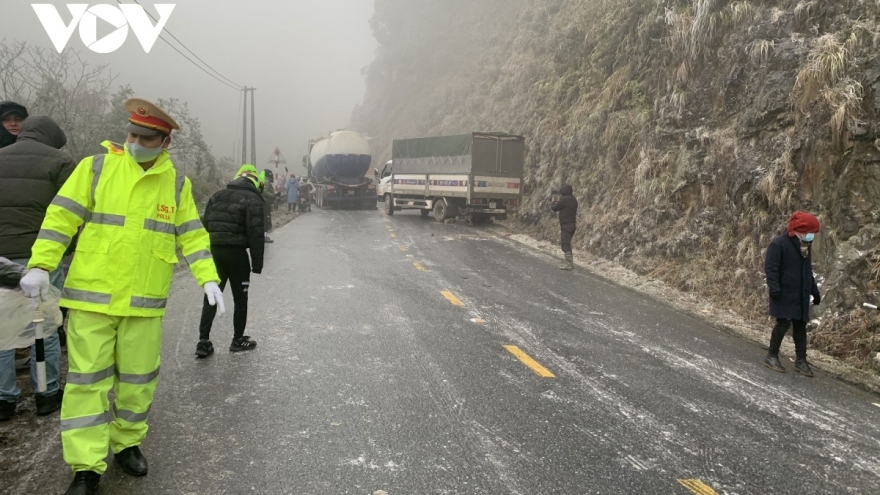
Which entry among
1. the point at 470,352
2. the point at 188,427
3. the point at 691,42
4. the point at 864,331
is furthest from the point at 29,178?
the point at 691,42

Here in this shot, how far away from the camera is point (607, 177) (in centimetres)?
1496

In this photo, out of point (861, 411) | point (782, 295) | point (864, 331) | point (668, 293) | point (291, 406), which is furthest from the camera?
point (668, 293)

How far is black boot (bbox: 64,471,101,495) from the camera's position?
299 cm

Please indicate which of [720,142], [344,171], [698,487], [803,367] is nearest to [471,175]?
[720,142]

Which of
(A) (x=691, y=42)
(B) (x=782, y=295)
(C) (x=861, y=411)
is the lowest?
(C) (x=861, y=411)

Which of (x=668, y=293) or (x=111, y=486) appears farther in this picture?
(x=668, y=293)

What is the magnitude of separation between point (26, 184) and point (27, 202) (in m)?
0.13

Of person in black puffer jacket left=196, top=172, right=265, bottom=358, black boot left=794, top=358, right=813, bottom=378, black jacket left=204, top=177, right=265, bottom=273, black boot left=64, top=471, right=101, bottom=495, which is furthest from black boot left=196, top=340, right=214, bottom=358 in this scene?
black boot left=794, top=358, right=813, bottom=378

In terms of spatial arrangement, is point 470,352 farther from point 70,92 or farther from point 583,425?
point 70,92

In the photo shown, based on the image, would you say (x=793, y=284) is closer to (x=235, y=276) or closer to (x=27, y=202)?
(x=235, y=276)

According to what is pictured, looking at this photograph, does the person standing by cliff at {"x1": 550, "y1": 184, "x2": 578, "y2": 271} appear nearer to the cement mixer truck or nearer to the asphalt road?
the asphalt road

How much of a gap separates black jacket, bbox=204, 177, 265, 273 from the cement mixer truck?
68.2 feet

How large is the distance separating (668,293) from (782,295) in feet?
12.1

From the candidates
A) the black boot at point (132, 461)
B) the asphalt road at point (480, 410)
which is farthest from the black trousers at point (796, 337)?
the black boot at point (132, 461)
